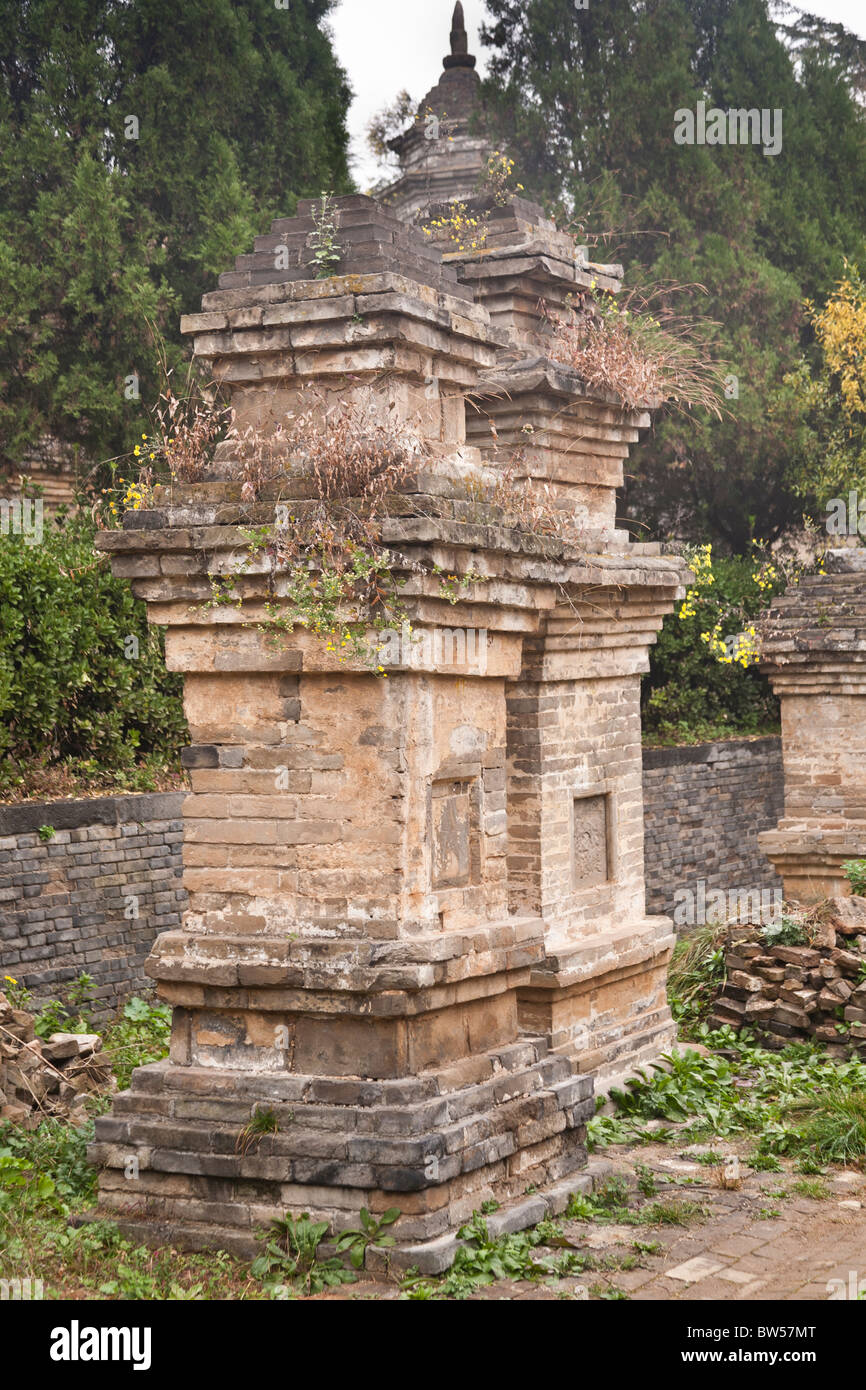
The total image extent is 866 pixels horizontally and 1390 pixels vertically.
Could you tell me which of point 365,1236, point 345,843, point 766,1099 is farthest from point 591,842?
point 365,1236

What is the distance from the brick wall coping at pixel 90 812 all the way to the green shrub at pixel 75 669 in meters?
0.63

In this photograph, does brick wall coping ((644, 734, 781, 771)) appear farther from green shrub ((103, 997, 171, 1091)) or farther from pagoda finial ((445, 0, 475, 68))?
pagoda finial ((445, 0, 475, 68))

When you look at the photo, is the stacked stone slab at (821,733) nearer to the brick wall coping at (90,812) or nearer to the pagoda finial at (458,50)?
the brick wall coping at (90,812)

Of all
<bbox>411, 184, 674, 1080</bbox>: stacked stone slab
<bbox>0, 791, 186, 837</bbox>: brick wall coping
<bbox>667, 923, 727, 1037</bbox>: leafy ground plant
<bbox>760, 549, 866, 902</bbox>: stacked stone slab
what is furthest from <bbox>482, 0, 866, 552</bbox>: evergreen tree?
<bbox>0, 791, 186, 837</bbox>: brick wall coping

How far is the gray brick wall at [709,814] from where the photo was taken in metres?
15.3

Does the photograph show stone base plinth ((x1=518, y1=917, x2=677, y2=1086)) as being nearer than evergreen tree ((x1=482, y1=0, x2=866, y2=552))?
Yes

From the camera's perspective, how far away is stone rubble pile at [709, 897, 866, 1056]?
9750mm

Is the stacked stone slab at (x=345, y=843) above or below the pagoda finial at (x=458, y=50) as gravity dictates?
below

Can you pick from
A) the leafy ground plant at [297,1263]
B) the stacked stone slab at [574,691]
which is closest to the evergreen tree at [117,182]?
the stacked stone slab at [574,691]

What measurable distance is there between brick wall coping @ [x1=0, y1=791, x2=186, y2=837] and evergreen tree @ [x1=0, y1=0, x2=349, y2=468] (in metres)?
5.18

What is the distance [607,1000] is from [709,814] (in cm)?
796

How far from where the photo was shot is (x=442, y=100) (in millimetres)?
19547

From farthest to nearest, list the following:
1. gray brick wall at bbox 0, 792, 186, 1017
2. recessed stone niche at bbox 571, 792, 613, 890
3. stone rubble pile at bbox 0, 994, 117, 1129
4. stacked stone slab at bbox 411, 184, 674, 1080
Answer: gray brick wall at bbox 0, 792, 186, 1017 < recessed stone niche at bbox 571, 792, 613, 890 < stacked stone slab at bbox 411, 184, 674, 1080 < stone rubble pile at bbox 0, 994, 117, 1129
